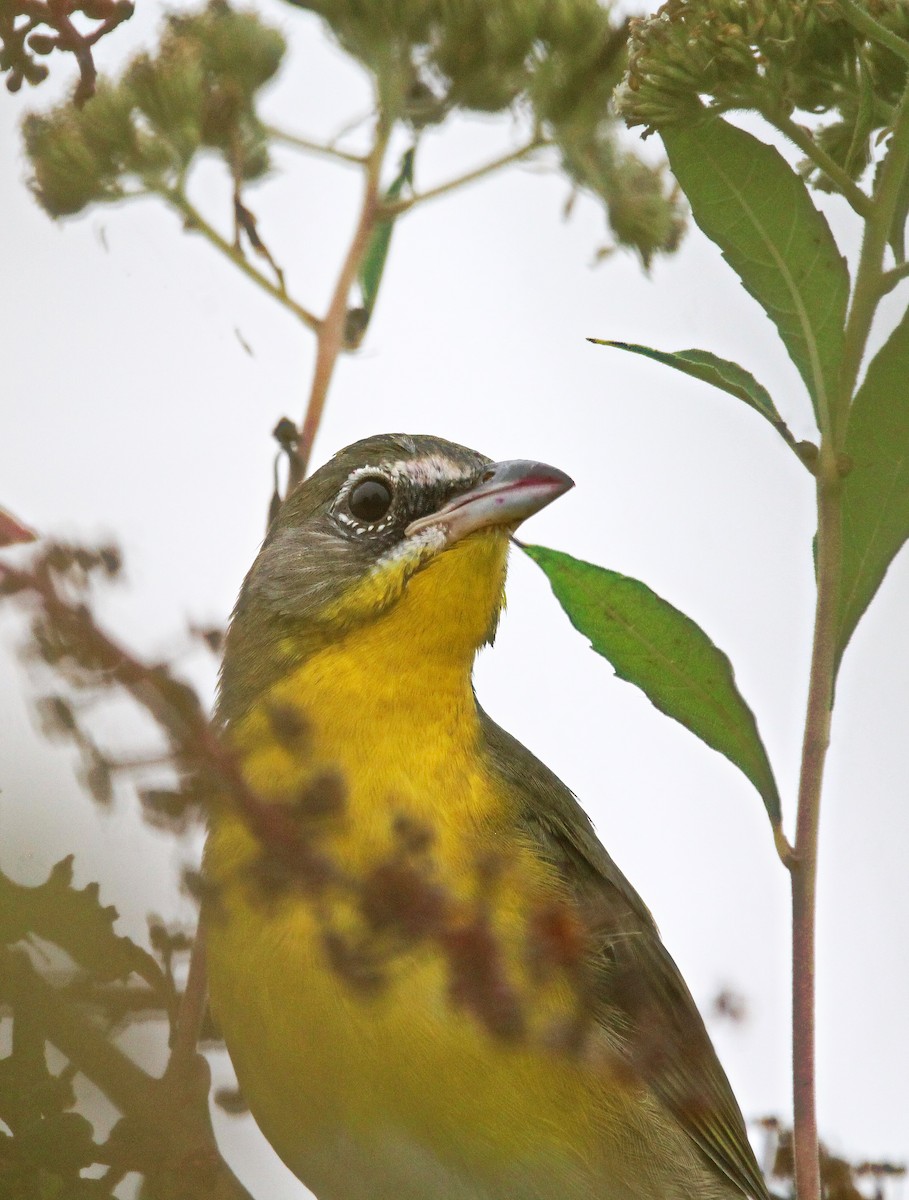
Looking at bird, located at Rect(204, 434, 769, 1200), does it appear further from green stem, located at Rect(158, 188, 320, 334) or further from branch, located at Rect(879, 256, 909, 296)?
branch, located at Rect(879, 256, 909, 296)

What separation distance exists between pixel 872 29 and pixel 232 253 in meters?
1.47

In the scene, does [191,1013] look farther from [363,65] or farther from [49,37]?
[363,65]

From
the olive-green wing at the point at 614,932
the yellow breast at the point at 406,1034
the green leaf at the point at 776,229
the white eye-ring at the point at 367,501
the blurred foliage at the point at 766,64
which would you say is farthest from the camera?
the white eye-ring at the point at 367,501

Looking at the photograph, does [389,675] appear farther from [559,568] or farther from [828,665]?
[828,665]

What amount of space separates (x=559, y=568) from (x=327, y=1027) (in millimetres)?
1222

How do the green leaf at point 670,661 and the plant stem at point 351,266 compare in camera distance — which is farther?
the plant stem at point 351,266

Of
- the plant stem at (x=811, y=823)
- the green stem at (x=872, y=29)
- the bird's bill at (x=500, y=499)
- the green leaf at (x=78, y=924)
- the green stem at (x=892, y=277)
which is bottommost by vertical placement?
the green leaf at (x=78, y=924)

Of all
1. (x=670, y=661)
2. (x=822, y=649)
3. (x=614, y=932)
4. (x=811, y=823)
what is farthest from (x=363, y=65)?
(x=614, y=932)

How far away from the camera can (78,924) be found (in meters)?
1.07

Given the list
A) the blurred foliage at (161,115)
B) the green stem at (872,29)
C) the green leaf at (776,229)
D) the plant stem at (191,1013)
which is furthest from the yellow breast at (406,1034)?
the green stem at (872,29)

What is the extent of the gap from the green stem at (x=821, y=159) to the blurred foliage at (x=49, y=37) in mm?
882

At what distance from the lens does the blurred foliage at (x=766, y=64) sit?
5.99ft

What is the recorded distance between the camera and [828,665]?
5.93 feet

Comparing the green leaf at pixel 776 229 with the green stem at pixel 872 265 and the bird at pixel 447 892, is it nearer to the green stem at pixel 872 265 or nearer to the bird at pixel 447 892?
the green stem at pixel 872 265
